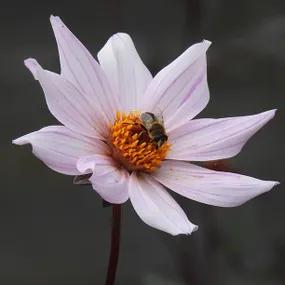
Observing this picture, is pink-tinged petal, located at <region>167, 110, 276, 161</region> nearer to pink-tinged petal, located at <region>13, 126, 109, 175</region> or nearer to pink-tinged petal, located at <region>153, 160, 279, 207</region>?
pink-tinged petal, located at <region>153, 160, 279, 207</region>

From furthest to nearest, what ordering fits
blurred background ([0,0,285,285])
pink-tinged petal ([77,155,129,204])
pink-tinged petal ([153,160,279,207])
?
blurred background ([0,0,285,285]) < pink-tinged petal ([153,160,279,207]) < pink-tinged petal ([77,155,129,204])

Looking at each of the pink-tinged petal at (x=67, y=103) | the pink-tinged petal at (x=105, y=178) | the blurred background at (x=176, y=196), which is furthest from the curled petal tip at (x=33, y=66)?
the blurred background at (x=176, y=196)

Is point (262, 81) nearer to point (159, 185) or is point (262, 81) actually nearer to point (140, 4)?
point (140, 4)

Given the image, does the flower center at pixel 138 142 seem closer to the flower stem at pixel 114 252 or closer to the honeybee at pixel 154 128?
the honeybee at pixel 154 128

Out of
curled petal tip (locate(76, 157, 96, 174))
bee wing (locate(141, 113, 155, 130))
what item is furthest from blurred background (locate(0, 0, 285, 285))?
curled petal tip (locate(76, 157, 96, 174))

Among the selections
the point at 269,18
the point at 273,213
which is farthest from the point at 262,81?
the point at 273,213

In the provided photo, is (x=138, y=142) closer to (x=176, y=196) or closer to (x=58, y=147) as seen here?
(x=58, y=147)

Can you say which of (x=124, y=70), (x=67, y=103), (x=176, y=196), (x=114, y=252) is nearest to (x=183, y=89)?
(x=124, y=70)
